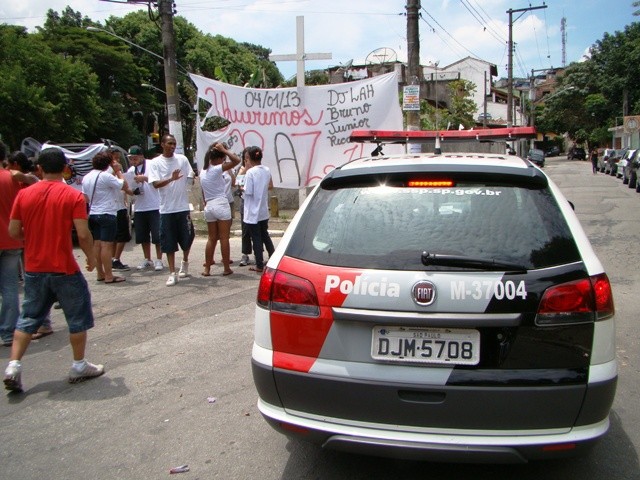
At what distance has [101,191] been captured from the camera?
25.4ft

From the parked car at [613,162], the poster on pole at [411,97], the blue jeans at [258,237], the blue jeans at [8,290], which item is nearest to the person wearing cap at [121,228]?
the blue jeans at [258,237]

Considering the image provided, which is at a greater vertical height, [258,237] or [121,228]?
[121,228]

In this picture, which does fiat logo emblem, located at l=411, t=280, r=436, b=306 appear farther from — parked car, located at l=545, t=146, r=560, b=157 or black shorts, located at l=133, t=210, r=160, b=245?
parked car, located at l=545, t=146, r=560, b=157

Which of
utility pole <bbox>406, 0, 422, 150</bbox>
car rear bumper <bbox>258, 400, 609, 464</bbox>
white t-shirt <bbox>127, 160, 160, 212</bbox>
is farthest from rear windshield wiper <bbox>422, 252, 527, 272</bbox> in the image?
utility pole <bbox>406, 0, 422, 150</bbox>

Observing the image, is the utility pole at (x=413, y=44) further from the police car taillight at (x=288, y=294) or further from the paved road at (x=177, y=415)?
the police car taillight at (x=288, y=294)

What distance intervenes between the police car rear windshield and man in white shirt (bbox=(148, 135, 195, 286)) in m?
4.93

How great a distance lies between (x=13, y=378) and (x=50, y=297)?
0.62 metres

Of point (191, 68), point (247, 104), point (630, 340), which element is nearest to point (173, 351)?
point (630, 340)

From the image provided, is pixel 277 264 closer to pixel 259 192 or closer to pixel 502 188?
pixel 502 188

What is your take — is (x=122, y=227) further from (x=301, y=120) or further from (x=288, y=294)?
(x=288, y=294)

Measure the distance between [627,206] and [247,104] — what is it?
10954 millimetres

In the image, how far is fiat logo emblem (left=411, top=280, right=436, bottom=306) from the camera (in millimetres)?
2553

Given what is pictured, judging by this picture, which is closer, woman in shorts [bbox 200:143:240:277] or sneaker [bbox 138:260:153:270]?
woman in shorts [bbox 200:143:240:277]

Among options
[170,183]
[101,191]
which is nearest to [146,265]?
[101,191]
